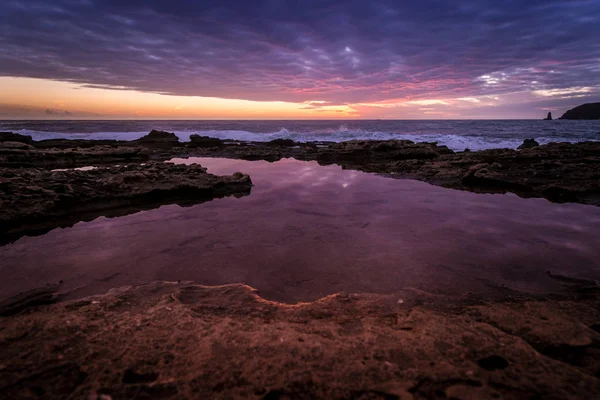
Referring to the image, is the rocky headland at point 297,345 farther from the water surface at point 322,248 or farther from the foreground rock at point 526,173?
the foreground rock at point 526,173

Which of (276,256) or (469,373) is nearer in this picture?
(469,373)

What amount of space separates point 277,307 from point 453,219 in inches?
197

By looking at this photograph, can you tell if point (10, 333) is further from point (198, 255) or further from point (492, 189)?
point (492, 189)

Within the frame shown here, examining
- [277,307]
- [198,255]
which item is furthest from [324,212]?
[277,307]

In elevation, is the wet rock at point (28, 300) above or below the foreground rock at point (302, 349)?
below

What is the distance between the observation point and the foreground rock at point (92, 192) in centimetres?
606

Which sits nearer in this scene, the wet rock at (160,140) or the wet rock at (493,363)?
the wet rock at (493,363)

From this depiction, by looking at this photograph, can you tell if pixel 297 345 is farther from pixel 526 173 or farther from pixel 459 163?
pixel 459 163

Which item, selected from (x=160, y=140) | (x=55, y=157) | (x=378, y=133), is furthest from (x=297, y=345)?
(x=378, y=133)

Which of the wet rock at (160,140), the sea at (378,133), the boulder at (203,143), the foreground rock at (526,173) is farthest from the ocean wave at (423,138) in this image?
the foreground rock at (526,173)

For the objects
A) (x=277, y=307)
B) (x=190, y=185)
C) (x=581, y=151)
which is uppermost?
(x=581, y=151)

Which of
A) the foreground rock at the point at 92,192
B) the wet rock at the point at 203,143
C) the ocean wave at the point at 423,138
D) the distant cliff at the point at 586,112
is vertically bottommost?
the foreground rock at the point at 92,192

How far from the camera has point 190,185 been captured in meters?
8.76

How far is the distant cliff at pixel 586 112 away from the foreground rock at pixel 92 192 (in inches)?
6323
